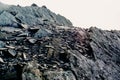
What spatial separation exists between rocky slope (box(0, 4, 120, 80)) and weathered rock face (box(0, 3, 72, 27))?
0.11m

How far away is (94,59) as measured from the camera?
68.1 ft

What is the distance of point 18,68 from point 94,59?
647cm

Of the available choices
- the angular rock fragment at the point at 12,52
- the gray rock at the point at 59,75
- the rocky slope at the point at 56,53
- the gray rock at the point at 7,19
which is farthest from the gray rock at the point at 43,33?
the gray rock at the point at 59,75

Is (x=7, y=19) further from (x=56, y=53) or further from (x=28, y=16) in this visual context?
(x=56, y=53)

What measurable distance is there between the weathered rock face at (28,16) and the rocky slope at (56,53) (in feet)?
0.36

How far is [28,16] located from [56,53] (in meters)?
11.2

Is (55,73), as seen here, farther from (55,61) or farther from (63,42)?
(63,42)

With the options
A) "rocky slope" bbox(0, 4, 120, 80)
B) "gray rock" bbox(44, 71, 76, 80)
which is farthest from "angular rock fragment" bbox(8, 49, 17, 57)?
"gray rock" bbox(44, 71, 76, 80)

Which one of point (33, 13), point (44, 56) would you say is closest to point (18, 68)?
point (44, 56)

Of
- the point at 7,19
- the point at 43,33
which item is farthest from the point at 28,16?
the point at 43,33

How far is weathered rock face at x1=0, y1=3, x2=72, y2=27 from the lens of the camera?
2715cm

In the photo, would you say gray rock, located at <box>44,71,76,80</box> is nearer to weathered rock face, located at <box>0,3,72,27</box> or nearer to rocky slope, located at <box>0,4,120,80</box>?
rocky slope, located at <box>0,4,120,80</box>

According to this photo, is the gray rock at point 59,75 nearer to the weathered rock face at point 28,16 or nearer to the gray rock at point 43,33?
the gray rock at point 43,33

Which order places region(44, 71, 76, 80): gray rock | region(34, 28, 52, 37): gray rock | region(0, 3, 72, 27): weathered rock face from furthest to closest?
region(0, 3, 72, 27): weathered rock face → region(34, 28, 52, 37): gray rock → region(44, 71, 76, 80): gray rock
